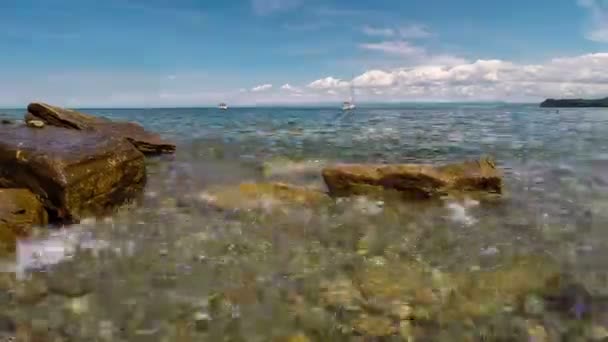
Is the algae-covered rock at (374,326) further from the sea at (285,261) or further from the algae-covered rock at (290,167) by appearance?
the algae-covered rock at (290,167)

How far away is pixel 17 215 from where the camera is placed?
24.8 ft

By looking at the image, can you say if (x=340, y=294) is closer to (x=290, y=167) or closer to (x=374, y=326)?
(x=374, y=326)

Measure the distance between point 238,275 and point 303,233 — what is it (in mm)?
1963

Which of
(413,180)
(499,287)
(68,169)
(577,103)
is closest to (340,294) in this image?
(499,287)

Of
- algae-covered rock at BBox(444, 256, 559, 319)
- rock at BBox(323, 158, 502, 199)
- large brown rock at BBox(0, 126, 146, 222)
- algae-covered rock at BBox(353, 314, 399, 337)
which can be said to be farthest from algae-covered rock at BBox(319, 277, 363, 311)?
large brown rock at BBox(0, 126, 146, 222)

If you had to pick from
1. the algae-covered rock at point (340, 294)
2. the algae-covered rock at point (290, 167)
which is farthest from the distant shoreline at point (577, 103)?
the algae-covered rock at point (340, 294)

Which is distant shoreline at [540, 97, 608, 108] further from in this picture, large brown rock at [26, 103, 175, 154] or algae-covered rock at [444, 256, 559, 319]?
algae-covered rock at [444, 256, 559, 319]

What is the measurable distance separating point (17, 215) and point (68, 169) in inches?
48.2

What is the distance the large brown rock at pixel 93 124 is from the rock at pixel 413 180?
26.7 feet

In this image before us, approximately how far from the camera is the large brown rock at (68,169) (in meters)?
8.36

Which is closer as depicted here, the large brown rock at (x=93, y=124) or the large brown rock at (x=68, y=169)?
the large brown rock at (x=68, y=169)

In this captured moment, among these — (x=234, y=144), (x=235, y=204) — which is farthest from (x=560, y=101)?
(x=235, y=204)

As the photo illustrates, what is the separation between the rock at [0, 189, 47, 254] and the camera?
6.98m

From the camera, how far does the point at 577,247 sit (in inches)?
274
